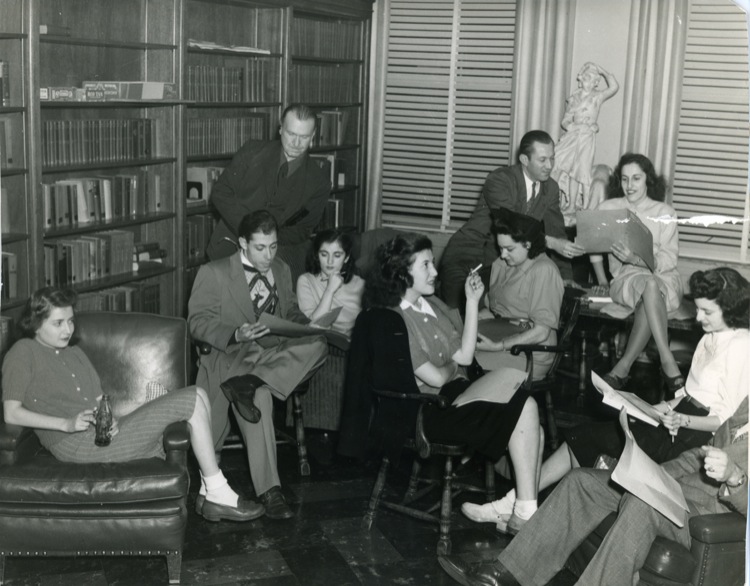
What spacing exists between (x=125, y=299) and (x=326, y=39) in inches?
104

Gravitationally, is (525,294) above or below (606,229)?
below

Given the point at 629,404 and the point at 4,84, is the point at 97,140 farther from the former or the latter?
the point at 629,404

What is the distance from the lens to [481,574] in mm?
3330

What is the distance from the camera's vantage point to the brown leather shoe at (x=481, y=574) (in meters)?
3.30

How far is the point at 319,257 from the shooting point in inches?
186

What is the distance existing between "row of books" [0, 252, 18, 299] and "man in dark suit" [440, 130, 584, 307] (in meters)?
2.45

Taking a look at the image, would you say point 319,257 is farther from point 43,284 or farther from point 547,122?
point 547,122

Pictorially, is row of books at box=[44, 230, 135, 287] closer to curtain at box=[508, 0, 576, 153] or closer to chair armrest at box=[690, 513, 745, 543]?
curtain at box=[508, 0, 576, 153]

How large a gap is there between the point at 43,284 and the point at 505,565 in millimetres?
2831

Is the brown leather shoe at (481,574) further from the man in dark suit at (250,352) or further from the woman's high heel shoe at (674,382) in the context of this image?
the woman's high heel shoe at (674,382)

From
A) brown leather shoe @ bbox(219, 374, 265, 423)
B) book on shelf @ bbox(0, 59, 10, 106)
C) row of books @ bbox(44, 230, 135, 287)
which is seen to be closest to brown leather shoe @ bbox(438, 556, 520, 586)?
brown leather shoe @ bbox(219, 374, 265, 423)

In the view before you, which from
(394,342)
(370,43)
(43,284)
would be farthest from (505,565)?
(370,43)

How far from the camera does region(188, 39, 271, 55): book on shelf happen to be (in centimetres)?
573

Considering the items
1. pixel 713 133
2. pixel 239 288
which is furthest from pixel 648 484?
pixel 713 133
